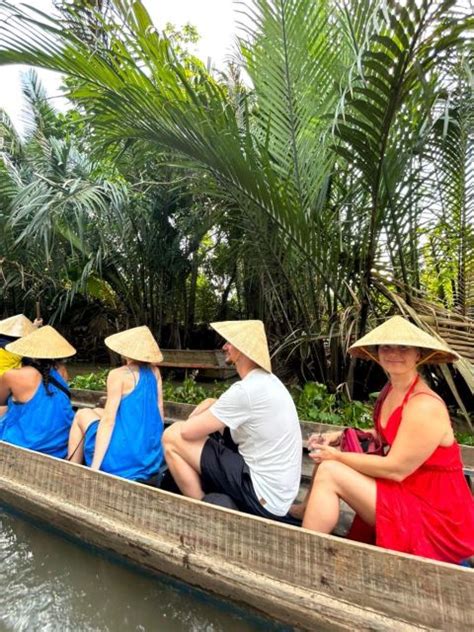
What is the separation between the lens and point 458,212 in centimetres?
367

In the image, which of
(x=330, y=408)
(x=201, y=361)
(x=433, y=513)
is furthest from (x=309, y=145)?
(x=201, y=361)

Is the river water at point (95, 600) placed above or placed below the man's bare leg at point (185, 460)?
below

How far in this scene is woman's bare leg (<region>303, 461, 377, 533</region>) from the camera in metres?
1.82

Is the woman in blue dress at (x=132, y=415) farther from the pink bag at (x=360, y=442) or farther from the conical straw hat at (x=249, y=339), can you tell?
the pink bag at (x=360, y=442)

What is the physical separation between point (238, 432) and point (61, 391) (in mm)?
1491

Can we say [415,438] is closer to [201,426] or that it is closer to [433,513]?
[433,513]

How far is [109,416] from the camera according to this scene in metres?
2.48

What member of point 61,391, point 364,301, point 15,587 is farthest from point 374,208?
point 15,587

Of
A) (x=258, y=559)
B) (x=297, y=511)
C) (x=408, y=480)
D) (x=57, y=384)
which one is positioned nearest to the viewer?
(x=408, y=480)

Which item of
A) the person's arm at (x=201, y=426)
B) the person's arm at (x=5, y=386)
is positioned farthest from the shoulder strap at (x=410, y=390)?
the person's arm at (x=5, y=386)

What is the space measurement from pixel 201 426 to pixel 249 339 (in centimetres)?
48

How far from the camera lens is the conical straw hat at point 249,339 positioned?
2113mm

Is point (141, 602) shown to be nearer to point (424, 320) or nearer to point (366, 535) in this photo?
point (366, 535)

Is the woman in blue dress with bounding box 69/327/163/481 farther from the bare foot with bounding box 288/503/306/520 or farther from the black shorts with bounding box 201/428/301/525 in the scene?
Result: the bare foot with bounding box 288/503/306/520
